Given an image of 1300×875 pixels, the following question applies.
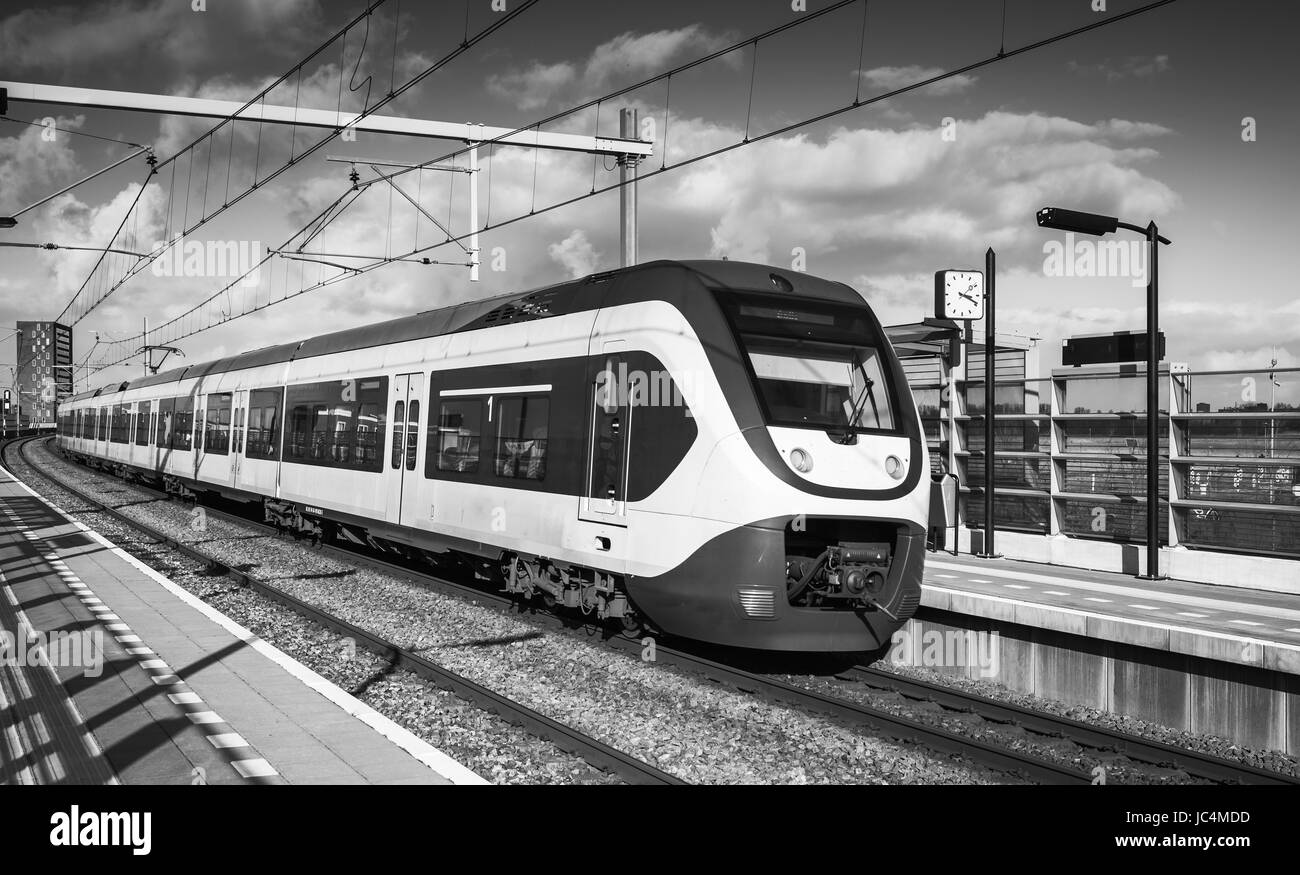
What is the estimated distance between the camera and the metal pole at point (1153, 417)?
11367mm

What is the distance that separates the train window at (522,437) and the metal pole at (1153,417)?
6770mm

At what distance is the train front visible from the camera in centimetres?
802

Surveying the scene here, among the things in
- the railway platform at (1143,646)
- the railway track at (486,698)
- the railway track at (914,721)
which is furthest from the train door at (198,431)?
the railway platform at (1143,646)

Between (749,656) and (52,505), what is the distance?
21.7 m

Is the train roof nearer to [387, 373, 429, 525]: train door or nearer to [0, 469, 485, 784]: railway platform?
[387, 373, 429, 525]: train door

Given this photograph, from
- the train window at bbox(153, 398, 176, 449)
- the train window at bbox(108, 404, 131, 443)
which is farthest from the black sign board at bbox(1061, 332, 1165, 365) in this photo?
the train window at bbox(108, 404, 131, 443)

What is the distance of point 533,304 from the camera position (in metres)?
11.2

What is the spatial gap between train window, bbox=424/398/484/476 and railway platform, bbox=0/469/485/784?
3100 mm

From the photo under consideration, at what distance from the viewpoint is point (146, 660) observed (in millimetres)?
8617

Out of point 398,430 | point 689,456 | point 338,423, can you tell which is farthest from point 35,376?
point 689,456

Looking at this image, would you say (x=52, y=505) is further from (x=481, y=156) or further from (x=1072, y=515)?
(x=1072, y=515)

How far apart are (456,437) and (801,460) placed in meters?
5.42

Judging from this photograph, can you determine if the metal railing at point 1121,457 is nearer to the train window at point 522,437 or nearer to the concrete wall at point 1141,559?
the concrete wall at point 1141,559
